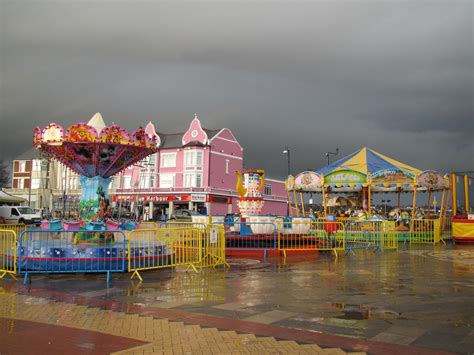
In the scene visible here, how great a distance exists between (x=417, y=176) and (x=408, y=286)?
15951mm

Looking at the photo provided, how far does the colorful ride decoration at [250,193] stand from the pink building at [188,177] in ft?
93.8

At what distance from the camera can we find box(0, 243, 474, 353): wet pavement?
6156mm

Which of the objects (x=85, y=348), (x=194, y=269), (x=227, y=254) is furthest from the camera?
(x=227, y=254)

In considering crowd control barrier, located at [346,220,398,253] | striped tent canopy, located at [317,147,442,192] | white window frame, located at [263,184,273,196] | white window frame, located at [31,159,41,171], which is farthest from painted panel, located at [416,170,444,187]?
white window frame, located at [31,159,41,171]

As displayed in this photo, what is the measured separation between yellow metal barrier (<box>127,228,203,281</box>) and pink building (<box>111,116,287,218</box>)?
36762 mm

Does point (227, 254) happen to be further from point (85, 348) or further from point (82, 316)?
point (85, 348)

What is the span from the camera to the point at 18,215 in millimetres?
40594

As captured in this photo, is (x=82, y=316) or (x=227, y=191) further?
(x=227, y=191)

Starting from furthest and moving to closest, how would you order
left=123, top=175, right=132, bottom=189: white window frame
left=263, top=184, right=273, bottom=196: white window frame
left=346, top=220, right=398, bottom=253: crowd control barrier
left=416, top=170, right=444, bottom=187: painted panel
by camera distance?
left=263, top=184, right=273, bottom=196: white window frame
left=123, top=175, right=132, bottom=189: white window frame
left=416, top=170, right=444, bottom=187: painted panel
left=346, top=220, right=398, bottom=253: crowd control barrier

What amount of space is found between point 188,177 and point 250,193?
102 ft

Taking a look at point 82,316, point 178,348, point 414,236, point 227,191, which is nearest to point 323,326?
point 178,348

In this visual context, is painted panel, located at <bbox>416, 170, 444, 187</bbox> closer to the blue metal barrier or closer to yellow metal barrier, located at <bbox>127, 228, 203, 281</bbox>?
the blue metal barrier

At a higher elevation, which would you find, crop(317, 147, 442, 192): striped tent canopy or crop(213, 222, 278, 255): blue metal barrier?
crop(317, 147, 442, 192): striped tent canopy

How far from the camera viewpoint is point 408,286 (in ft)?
32.6
